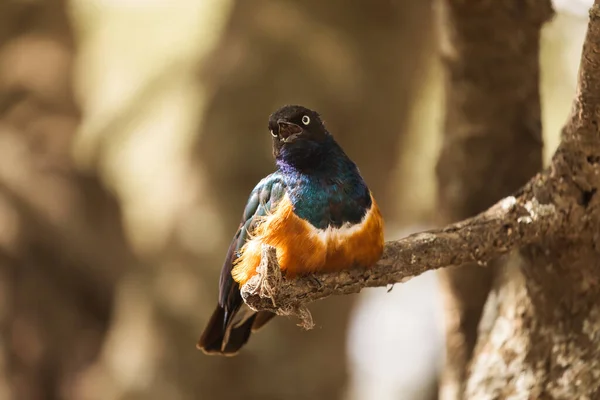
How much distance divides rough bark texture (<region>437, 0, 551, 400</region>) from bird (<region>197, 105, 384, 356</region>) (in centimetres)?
109

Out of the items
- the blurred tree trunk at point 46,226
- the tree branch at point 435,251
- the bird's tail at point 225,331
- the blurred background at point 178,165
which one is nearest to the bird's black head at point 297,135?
the tree branch at point 435,251

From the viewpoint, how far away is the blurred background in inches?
217

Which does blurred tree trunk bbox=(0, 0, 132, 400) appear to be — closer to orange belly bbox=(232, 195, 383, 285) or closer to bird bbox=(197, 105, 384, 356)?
bird bbox=(197, 105, 384, 356)

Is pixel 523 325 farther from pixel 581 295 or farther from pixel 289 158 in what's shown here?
pixel 289 158

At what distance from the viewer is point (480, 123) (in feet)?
11.9

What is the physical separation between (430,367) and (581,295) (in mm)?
3956

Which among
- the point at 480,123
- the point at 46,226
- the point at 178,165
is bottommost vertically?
the point at 480,123

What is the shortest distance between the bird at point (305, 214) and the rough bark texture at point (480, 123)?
1.09m

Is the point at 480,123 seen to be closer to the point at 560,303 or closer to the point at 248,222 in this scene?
the point at 560,303

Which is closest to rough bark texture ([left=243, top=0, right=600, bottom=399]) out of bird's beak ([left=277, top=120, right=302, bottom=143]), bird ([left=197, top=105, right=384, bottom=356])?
bird ([left=197, top=105, right=384, bottom=356])

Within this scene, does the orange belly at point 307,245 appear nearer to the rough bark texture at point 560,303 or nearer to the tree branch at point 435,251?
the tree branch at point 435,251

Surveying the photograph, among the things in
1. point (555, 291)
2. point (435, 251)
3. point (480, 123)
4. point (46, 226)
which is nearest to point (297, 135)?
point (435, 251)

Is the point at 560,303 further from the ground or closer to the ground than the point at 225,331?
further from the ground

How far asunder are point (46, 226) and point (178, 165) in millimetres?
1079
